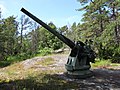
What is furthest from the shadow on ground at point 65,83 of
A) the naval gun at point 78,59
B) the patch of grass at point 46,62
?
the patch of grass at point 46,62

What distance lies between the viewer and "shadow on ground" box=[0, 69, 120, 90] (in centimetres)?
947

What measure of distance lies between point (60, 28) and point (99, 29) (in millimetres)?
45207

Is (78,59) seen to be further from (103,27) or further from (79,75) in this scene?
(103,27)

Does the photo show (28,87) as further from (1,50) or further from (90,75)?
(1,50)

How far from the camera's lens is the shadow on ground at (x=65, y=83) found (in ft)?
31.1

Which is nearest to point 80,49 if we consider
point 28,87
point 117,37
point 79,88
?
point 79,88

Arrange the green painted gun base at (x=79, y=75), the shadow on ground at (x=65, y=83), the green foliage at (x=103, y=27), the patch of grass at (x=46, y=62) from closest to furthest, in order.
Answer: the shadow on ground at (x=65, y=83), the green painted gun base at (x=79, y=75), the patch of grass at (x=46, y=62), the green foliage at (x=103, y=27)

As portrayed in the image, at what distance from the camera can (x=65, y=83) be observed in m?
10.5

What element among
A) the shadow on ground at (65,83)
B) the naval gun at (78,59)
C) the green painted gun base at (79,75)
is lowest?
the shadow on ground at (65,83)

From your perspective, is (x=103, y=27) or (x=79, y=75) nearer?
(x=79, y=75)

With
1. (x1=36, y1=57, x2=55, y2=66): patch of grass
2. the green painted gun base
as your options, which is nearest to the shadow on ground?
the green painted gun base

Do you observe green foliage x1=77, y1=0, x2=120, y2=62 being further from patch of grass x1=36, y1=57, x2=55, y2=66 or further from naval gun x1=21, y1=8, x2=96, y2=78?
naval gun x1=21, y1=8, x2=96, y2=78

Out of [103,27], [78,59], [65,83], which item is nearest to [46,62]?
[78,59]

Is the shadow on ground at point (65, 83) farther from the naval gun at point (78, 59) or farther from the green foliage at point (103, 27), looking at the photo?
the green foliage at point (103, 27)
